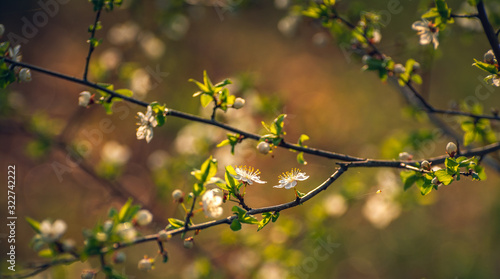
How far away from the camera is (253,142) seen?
2916mm

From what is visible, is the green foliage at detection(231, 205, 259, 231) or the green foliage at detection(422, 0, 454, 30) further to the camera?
the green foliage at detection(422, 0, 454, 30)

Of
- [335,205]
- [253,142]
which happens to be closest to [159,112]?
[253,142]

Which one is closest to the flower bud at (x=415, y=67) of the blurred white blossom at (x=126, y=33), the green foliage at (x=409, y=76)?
the green foliage at (x=409, y=76)

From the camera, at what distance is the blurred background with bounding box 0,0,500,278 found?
2.82 meters

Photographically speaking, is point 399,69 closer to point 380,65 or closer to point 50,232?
point 380,65

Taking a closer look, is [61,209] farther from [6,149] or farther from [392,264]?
[392,264]

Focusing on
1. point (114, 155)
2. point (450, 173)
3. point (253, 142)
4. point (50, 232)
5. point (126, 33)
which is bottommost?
point (114, 155)

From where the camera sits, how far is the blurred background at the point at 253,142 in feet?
9.24

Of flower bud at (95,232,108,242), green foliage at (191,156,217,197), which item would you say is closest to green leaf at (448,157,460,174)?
green foliage at (191,156,217,197)

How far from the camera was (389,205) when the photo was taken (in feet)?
9.52

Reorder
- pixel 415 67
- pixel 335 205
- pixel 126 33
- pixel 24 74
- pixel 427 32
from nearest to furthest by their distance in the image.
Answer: pixel 24 74, pixel 427 32, pixel 415 67, pixel 335 205, pixel 126 33

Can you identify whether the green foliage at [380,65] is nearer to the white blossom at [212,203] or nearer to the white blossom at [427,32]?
the white blossom at [427,32]

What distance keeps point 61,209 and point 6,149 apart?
1.25m

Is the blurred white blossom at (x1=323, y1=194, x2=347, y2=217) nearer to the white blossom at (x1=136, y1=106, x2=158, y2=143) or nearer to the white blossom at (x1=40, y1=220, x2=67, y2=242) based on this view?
the white blossom at (x1=136, y1=106, x2=158, y2=143)
